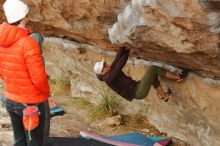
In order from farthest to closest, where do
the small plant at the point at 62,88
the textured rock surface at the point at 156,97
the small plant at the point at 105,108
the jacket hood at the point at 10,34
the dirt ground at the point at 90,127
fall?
the small plant at the point at 62,88 < the small plant at the point at 105,108 < the dirt ground at the point at 90,127 < the textured rock surface at the point at 156,97 < the jacket hood at the point at 10,34

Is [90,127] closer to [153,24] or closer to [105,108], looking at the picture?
[105,108]

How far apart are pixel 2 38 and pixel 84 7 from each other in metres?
1.74

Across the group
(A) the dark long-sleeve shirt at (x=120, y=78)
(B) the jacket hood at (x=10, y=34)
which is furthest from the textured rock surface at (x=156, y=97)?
(B) the jacket hood at (x=10, y=34)

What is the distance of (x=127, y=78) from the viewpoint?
651 centimetres

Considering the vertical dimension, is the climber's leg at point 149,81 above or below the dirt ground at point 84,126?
above

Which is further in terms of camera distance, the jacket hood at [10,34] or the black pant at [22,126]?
the black pant at [22,126]

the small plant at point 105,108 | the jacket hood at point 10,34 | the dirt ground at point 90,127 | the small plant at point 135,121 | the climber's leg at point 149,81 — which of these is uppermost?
the jacket hood at point 10,34

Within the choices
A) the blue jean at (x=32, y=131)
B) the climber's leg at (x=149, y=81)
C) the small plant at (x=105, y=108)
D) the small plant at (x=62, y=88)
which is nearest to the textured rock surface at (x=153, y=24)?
the climber's leg at (x=149, y=81)

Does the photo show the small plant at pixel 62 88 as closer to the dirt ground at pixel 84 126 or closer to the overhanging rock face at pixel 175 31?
the dirt ground at pixel 84 126

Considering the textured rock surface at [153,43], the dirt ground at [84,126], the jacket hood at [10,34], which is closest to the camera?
the textured rock surface at [153,43]

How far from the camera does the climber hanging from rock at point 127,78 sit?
20.5 feet

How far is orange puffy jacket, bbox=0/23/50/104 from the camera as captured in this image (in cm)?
468

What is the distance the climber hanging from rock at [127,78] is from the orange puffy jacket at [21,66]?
1.55 metres

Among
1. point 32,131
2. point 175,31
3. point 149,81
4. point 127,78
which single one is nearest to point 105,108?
point 127,78
